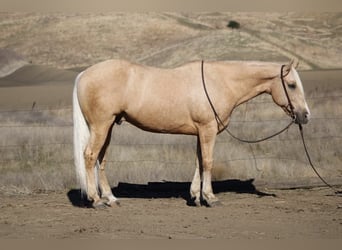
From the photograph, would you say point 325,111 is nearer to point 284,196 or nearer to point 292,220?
point 284,196

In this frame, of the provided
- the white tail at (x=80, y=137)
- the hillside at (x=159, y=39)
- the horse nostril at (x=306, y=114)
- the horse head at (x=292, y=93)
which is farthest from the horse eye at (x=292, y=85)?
the hillside at (x=159, y=39)

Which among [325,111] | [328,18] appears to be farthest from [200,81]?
[328,18]

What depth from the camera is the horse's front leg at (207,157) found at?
783 cm

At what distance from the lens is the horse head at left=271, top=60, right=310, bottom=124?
7.81 metres

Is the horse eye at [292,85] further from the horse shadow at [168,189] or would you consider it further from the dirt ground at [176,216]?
the horse shadow at [168,189]

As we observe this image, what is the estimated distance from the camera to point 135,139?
1027 cm

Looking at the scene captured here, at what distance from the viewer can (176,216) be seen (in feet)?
24.4

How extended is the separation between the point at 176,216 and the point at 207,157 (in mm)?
876

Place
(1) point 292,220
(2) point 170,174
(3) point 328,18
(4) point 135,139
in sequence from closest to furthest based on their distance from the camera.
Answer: (1) point 292,220
(2) point 170,174
(4) point 135,139
(3) point 328,18

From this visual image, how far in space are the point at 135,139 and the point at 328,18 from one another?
22.7 meters

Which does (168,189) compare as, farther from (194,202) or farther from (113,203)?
(113,203)

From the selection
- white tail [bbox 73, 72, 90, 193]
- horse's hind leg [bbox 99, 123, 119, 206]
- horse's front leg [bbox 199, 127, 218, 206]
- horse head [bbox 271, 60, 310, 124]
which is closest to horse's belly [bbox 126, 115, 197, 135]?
horse's front leg [bbox 199, 127, 218, 206]

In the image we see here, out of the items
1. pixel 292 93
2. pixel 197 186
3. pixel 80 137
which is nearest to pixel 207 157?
pixel 197 186

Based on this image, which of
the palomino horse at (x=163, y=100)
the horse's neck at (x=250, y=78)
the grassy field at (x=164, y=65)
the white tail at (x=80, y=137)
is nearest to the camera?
the palomino horse at (x=163, y=100)
